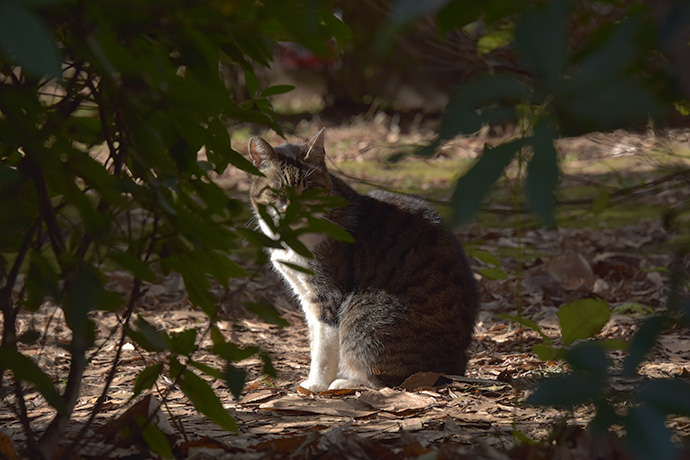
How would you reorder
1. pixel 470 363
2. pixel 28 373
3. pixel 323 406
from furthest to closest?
pixel 470 363 < pixel 323 406 < pixel 28 373

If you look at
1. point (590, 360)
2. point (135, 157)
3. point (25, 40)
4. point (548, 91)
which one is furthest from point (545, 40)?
point (135, 157)

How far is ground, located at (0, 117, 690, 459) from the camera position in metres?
2.00

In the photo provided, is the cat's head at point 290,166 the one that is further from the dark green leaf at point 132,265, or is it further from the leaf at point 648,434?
the leaf at point 648,434

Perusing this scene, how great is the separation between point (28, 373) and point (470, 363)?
2545mm

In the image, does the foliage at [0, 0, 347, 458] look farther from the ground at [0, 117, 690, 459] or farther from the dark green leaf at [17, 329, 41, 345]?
the ground at [0, 117, 690, 459]

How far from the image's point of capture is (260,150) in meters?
4.01

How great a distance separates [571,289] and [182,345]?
→ 3.57m

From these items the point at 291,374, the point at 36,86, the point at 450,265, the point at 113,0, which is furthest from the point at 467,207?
the point at 291,374

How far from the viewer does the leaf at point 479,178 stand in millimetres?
1010

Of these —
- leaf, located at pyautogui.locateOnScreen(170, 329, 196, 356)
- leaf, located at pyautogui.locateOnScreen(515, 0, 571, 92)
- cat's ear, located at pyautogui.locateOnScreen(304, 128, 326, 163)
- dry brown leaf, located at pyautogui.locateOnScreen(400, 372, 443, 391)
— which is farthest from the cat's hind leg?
leaf, located at pyautogui.locateOnScreen(515, 0, 571, 92)

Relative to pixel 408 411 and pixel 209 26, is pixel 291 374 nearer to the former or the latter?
pixel 408 411

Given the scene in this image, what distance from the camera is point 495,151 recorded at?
3.51 ft

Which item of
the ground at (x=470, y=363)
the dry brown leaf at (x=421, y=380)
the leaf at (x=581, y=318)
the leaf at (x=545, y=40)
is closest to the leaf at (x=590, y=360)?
the ground at (x=470, y=363)

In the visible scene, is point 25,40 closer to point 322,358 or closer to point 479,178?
point 479,178
